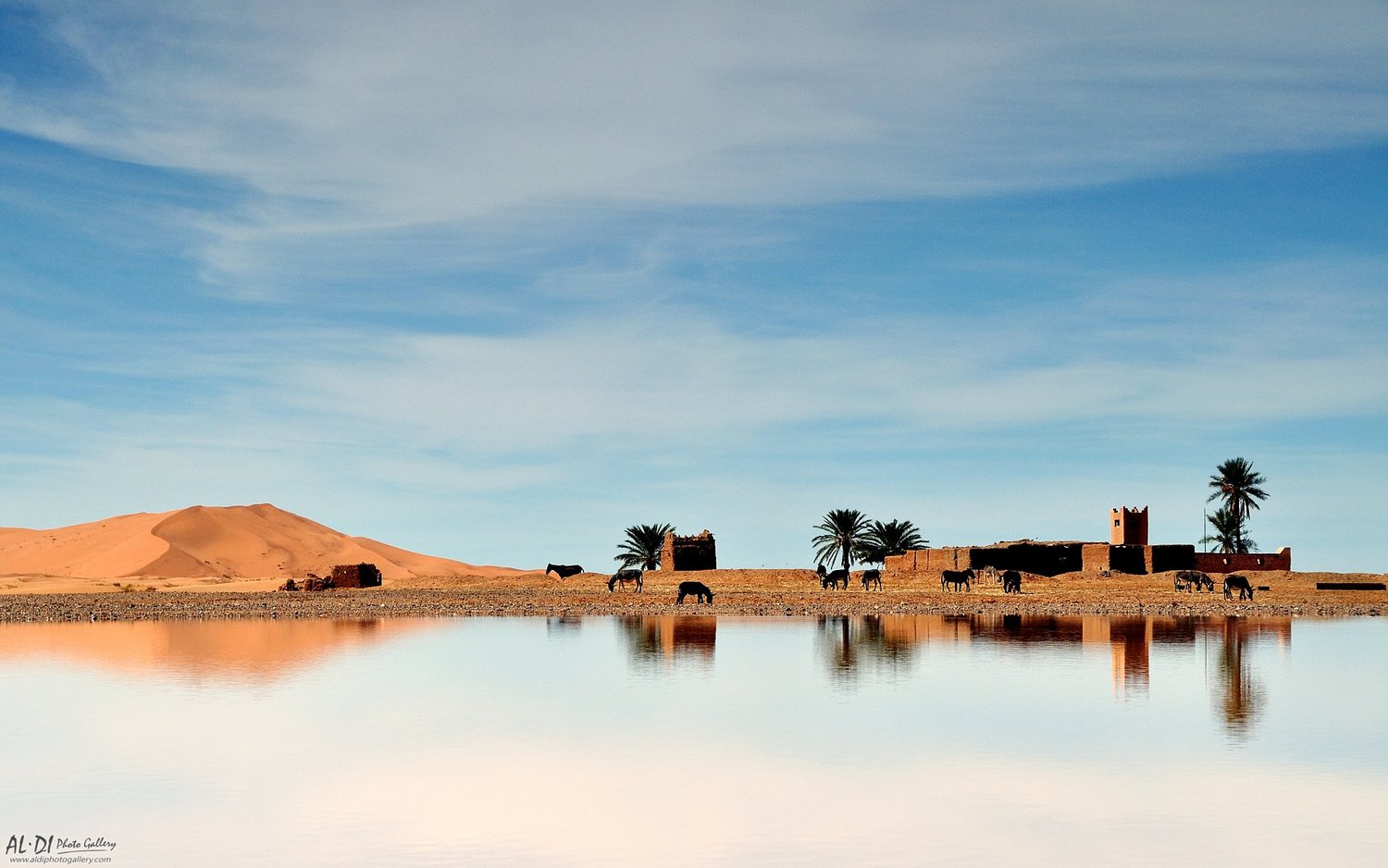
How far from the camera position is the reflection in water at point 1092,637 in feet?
73.1

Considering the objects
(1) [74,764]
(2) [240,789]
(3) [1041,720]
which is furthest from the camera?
(3) [1041,720]

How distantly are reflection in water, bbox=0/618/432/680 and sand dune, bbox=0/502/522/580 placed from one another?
44.3 meters

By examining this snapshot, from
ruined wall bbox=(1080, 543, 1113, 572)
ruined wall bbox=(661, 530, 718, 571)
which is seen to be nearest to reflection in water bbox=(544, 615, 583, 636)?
ruined wall bbox=(661, 530, 718, 571)

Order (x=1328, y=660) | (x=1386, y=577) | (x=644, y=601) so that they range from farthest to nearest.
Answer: (x=1386, y=577) → (x=644, y=601) → (x=1328, y=660)

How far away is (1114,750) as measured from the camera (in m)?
15.7

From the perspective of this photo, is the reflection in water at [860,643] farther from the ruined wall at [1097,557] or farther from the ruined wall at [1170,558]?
the ruined wall at [1170,558]

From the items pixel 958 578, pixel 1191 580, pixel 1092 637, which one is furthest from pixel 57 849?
pixel 1191 580

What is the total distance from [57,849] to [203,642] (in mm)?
22827

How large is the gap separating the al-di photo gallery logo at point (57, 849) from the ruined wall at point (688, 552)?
183 ft

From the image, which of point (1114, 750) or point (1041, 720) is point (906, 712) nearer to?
point (1041, 720)

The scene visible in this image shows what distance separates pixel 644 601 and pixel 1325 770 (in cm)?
4088

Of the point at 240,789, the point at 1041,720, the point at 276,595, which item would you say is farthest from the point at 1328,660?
the point at 276,595

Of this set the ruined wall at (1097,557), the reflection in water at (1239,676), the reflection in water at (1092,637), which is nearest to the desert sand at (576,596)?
the ruined wall at (1097,557)

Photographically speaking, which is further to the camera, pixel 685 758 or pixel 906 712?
pixel 906 712
